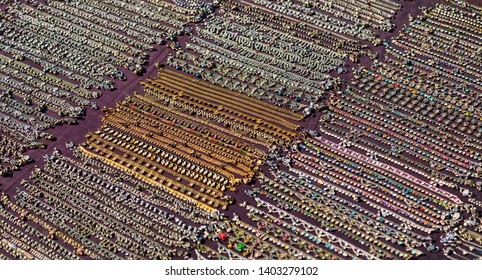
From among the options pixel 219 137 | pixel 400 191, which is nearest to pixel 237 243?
pixel 219 137

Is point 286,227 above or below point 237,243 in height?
above

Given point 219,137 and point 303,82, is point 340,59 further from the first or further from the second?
point 219,137

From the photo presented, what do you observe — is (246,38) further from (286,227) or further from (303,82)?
(286,227)

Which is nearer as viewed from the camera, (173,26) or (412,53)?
(412,53)

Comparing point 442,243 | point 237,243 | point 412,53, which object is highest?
point 412,53

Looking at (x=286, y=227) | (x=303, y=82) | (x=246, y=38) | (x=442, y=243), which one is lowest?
(x=286, y=227)

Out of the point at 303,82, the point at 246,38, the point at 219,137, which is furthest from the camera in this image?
the point at 246,38

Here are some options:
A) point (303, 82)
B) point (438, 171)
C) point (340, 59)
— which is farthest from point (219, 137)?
point (438, 171)

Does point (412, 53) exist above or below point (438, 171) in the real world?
above

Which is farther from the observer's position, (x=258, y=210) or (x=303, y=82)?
(x=303, y=82)

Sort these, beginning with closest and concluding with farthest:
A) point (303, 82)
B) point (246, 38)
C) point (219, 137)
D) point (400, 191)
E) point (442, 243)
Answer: point (442, 243) < point (400, 191) < point (219, 137) < point (303, 82) < point (246, 38)
